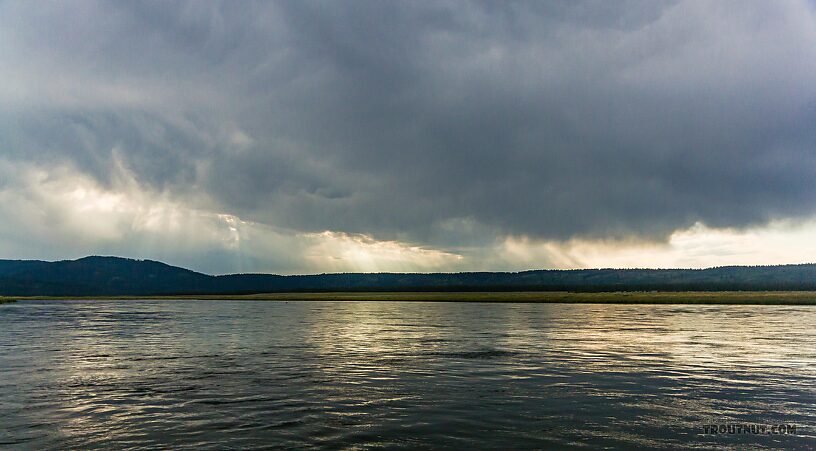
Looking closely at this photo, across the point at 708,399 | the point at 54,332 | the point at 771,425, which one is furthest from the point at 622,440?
the point at 54,332

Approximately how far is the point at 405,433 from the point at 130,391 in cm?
1457

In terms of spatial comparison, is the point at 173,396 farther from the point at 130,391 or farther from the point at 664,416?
the point at 664,416

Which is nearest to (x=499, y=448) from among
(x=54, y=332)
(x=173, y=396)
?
(x=173, y=396)

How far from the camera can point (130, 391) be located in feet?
84.3

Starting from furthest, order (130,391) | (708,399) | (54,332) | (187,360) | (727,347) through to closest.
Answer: (54,332) → (727,347) → (187,360) → (130,391) → (708,399)

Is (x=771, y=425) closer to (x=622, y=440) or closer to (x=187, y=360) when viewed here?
(x=622, y=440)

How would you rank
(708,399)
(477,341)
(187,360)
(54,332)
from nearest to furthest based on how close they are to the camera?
1. (708,399)
2. (187,360)
3. (477,341)
4. (54,332)

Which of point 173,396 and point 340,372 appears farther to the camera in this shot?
point 340,372

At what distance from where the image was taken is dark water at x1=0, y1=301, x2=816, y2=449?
692 inches

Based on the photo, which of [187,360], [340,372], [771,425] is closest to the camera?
[771,425]

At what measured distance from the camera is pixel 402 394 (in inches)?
984

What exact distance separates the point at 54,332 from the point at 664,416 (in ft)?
203

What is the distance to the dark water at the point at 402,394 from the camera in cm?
1758

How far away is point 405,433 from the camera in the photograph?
18.1 m
